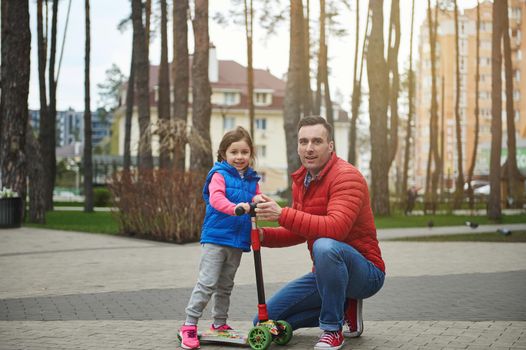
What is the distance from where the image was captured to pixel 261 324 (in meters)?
5.92

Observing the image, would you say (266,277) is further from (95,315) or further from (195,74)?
(195,74)

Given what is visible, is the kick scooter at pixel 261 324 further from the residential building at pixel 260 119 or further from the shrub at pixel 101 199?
the residential building at pixel 260 119

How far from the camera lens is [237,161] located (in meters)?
6.07

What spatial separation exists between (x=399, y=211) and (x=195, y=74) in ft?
50.3

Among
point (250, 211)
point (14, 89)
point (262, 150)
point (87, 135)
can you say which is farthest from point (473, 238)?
point (262, 150)

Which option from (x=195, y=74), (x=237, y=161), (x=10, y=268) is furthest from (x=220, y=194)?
(x=195, y=74)

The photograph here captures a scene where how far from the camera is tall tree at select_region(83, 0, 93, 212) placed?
32812 mm

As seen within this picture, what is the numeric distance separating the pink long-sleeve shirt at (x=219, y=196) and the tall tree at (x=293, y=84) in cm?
1815

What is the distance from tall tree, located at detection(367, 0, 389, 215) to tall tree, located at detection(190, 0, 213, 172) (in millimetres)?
7883

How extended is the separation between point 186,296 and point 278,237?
9.51 ft

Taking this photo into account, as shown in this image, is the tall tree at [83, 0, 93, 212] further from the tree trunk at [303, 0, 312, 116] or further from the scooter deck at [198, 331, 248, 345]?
the scooter deck at [198, 331, 248, 345]

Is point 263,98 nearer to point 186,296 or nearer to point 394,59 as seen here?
point 394,59

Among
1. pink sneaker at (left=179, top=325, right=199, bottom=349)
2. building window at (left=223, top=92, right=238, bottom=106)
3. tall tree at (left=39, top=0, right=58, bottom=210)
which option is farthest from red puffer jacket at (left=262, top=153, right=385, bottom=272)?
building window at (left=223, top=92, right=238, bottom=106)

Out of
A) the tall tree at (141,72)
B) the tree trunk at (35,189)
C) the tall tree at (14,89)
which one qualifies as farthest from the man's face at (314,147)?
the tree trunk at (35,189)
